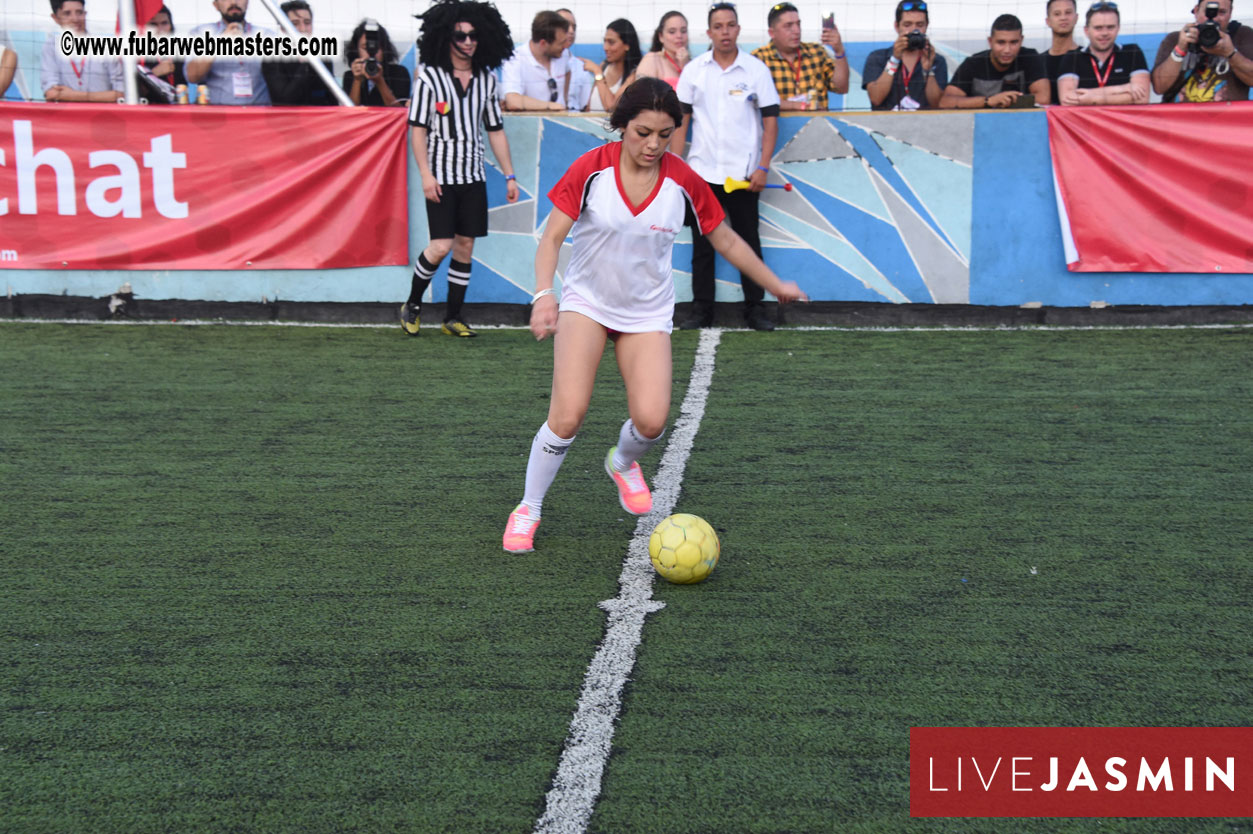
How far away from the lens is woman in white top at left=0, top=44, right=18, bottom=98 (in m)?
11.1

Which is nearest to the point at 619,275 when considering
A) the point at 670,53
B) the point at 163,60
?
the point at 670,53

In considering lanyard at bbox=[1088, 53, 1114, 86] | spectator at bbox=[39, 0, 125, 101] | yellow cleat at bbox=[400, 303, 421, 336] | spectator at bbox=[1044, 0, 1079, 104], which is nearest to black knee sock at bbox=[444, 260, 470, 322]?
yellow cleat at bbox=[400, 303, 421, 336]

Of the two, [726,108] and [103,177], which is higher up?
[726,108]

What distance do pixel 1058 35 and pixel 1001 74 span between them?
0.53 m

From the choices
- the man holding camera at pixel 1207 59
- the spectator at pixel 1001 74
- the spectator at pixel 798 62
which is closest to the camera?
the man holding camera at pixel 1207 59

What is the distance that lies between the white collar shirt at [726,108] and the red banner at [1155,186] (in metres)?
2.34

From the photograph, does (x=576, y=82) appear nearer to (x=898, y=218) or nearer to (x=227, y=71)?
(x=227, y=71)

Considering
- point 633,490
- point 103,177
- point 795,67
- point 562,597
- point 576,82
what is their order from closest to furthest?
point 562,597, point 633,490, point 103,177, point 795,67, point 576,82

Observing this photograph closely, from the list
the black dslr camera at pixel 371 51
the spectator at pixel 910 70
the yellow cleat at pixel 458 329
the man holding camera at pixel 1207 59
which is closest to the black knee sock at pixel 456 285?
the yellow cleat at pixel 458 329

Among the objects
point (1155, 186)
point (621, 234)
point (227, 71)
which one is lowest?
point (621, 234)

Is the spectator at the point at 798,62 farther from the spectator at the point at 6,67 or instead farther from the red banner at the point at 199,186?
the spectator at the point at 6,67

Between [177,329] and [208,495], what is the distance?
4.86 metres

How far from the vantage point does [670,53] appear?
11000 millimetres

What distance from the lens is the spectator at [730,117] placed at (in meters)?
9.98
